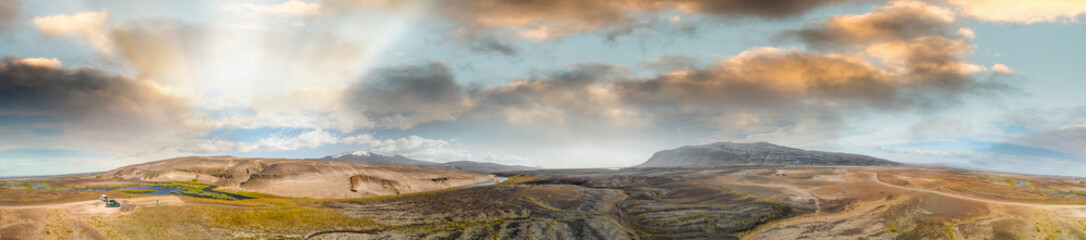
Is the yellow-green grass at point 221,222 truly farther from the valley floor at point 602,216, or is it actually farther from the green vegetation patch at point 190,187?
the green vegetation patch at point 190,187

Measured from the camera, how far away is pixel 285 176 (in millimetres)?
108938

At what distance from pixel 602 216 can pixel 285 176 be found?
8995cm

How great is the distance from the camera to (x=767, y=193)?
91.1m

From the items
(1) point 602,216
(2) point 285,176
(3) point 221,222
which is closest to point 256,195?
(2) point 285,176

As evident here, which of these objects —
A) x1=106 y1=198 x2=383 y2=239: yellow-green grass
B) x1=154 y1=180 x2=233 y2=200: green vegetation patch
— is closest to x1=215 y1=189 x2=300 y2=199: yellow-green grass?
x1=154 y1=180 x2=233 y2=200: green vegetation patch

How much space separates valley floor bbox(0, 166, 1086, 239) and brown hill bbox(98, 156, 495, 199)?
2541cm

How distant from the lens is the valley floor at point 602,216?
171 feet

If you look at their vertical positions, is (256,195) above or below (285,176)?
below

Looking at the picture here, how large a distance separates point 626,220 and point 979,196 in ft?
200

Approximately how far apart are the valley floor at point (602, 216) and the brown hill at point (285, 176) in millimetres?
25414

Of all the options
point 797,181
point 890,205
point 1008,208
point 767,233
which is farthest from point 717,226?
point 797,181

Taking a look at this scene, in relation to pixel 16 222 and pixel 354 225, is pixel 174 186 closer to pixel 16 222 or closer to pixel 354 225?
pixel 16 222

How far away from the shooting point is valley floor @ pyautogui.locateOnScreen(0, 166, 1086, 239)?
5209 cm

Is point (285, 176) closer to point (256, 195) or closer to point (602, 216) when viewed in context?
point (256, 195)
